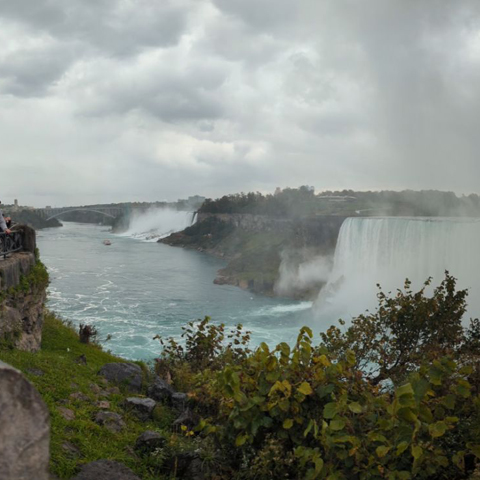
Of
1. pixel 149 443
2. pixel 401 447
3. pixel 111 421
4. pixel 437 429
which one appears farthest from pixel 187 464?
pixel 437 429

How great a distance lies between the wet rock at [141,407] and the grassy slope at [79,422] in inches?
6.5

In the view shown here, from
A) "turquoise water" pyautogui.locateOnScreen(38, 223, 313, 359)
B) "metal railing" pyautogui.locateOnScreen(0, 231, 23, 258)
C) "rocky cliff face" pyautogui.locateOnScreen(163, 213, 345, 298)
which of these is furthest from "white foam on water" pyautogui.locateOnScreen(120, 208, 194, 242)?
"metal railing" pyautogui.locateOnScreen(0, 231, 23, 258)

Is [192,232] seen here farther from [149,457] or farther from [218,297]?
[149,457]

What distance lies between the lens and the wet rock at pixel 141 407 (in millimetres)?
7352

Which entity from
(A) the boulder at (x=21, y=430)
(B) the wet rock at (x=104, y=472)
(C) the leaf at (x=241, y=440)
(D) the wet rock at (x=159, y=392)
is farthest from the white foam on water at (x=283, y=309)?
(A) the boulder at (x=21, y=430)

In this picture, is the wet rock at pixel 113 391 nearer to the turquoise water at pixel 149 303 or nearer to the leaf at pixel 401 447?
the leaf at pixel 401 447

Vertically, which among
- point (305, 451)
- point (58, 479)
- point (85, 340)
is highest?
point (305, 451)

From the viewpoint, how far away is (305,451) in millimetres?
3490

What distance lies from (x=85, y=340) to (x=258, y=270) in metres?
36.9

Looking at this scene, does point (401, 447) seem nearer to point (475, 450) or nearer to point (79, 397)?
point (475, 450)

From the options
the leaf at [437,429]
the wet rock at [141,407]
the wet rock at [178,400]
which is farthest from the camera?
the wet rock at [178,400]

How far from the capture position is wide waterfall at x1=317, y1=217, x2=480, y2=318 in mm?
34188

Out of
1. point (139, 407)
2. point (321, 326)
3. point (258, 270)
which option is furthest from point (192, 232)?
point (139, 407)

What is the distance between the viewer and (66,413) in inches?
239
